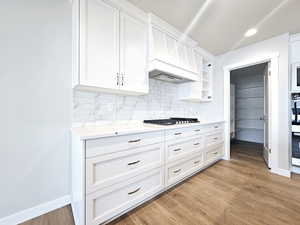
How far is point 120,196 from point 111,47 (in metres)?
Answer: 1.57

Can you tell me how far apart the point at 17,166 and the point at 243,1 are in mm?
3096

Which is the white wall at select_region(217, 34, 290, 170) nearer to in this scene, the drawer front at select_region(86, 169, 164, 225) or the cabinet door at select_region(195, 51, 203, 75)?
the cabinet door at select_region(195, 51, 203, 75)

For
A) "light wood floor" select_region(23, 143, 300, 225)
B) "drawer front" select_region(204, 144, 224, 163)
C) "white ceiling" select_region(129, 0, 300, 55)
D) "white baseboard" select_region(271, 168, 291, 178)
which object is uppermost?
"white ceiling" select_region(129, 0, 300, 55)

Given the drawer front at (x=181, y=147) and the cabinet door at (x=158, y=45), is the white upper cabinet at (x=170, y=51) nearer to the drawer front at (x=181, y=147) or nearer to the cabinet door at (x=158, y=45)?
the cabinet door at (x=158, y=45)

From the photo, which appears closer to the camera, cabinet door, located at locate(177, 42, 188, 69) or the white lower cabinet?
the white lower cabinet

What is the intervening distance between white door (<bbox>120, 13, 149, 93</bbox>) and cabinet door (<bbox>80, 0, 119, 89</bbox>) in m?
0.09

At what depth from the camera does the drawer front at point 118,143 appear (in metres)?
1.08

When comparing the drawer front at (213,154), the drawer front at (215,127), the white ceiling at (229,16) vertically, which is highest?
the white ceiling at (229,16)

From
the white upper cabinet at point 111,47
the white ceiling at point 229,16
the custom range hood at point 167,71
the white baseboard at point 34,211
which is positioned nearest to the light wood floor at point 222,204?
the white baseboard at point 34,211

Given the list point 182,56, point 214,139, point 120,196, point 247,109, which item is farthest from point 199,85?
point 247,109

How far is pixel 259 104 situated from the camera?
16.1ft

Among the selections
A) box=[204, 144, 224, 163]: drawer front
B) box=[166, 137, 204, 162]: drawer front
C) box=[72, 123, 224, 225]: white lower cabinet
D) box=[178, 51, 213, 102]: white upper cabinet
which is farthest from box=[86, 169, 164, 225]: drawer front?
box=[178, 51, 213, 102]: white upper cabinet

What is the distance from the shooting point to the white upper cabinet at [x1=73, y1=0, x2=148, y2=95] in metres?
1.35

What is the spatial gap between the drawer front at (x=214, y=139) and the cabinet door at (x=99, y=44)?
1.95 meters
